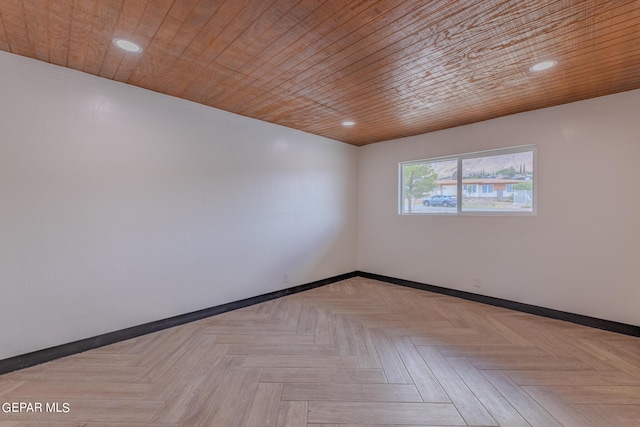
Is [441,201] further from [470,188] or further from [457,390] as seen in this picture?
[457,390]

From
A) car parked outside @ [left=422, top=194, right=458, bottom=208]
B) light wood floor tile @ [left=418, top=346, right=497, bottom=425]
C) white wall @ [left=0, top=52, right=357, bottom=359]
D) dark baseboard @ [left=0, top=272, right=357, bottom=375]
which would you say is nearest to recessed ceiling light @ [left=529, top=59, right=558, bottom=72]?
car parked outside @ [left=422, top=194, right=458, bottom=208]

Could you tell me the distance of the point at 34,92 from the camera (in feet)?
7.28

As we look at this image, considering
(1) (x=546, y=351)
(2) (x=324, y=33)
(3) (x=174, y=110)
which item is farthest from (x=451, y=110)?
(3) (x=174, y=110)

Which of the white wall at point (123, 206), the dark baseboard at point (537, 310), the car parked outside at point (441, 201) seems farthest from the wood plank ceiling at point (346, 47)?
the dark baseboard at point (537, 310)

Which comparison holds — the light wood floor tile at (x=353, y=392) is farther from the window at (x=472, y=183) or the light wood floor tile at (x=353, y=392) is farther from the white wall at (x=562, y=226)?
the window at (x=472, y=183)

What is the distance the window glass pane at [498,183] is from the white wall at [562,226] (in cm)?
15

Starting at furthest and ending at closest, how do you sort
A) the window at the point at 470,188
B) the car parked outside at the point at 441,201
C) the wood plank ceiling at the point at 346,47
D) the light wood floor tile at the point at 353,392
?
1. the car parked outside at the point at 441,201
2. the window at the point at 470,188
3. the light wood floor tile at the point at 353,392
4. the wood plank ceiling at the point at 346,47

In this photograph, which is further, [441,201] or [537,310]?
[441,201]

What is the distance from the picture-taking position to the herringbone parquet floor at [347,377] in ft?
5.57

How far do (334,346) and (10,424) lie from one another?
7.01 ft

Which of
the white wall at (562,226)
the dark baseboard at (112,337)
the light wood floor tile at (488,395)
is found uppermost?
the white wall at (562,226)

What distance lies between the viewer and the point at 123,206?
2658 mm

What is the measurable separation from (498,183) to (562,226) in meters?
0.85

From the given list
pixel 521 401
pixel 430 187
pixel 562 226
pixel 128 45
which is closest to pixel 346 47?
pixel 128 45
